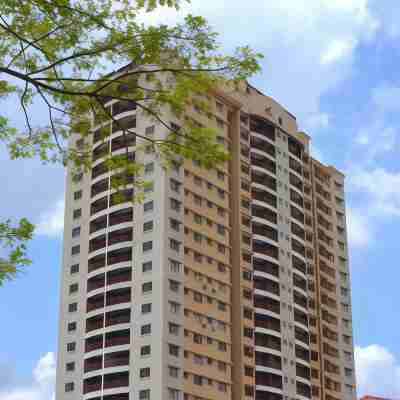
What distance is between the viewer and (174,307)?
90.2m

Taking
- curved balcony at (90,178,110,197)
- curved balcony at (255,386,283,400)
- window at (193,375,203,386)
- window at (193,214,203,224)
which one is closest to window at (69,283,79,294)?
curved balcony at (90,178,110,197)

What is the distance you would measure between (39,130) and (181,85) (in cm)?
307

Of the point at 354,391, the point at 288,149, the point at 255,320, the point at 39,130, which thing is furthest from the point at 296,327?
the point at 39,130

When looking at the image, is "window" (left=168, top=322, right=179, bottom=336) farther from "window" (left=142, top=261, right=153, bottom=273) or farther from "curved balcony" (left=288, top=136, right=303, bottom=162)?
"curved balcony" (left=288, top=136, right=303, bottom=162)

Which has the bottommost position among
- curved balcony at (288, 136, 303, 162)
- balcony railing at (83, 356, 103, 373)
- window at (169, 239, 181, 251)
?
balcony railing at (83, 356, 103, 373)

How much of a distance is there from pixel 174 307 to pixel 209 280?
23.1ft

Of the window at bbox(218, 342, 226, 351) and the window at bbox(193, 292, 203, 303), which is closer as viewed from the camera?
the window at bbox(193, 292, 203, 303)

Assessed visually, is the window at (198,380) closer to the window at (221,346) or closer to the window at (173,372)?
the window at (173,372)

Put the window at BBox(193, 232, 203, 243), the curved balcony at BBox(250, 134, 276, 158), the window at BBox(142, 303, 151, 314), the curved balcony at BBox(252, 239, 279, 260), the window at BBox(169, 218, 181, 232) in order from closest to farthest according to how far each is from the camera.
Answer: the window at BBox(142, 303, 151, 314)
the window at BBox(169, 218, 181, 232)
the window at BBox(193, 232, 203, 243)
the curved balcony at BBox(252, 239, 279, 260)
the curved balcony at BBox(250, 134, 276, 158)

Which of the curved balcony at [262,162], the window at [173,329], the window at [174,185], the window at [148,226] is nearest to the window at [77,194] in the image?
the window at [148,226]

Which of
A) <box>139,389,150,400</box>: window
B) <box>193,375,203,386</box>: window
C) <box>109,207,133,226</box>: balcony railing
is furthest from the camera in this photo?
<box>109,207,133,226</box>: balcony railing

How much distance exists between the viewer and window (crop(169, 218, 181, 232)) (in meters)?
92.6

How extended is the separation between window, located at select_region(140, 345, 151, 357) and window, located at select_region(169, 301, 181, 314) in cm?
424

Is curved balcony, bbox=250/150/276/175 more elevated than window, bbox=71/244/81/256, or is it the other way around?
curved balcony, bbox=250/150/276/175
